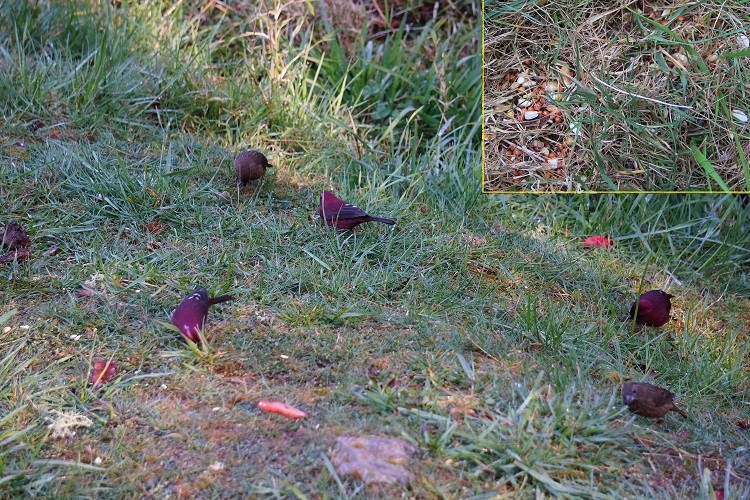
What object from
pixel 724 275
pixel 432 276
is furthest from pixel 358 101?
pixel 724 275

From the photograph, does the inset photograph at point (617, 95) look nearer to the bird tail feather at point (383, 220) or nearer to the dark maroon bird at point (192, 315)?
the bird tail feather at point (383, 220)

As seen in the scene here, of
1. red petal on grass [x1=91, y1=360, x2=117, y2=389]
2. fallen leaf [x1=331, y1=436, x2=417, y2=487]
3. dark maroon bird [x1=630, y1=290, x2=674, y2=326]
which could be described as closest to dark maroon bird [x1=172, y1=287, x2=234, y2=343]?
red petal on grass [x1=91, y1=360, x2=117, y2=389]

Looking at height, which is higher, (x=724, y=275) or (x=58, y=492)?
(x=58, y=492)

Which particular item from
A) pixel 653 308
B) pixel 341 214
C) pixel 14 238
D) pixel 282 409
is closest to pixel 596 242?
pixel 653 308

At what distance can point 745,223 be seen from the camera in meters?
3.62

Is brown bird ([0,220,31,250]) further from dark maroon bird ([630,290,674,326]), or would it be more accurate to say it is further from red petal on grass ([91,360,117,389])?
dark maroon bird ([630,290,674,326])

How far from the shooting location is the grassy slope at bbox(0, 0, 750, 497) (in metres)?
1.98

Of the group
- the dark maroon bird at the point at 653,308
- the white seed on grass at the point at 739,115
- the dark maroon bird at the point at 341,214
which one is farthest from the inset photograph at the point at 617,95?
the dark maroon bird at the point at 341,214

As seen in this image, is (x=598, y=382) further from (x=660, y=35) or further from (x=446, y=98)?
(x=446, y=98)

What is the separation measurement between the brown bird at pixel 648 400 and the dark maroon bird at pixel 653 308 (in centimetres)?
57

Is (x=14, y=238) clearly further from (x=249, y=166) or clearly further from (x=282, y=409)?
(x=282, y=409)

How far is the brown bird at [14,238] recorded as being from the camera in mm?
2664

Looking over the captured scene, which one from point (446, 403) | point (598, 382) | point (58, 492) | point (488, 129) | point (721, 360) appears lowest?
point (721, 360)

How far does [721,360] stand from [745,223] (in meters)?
1.19
